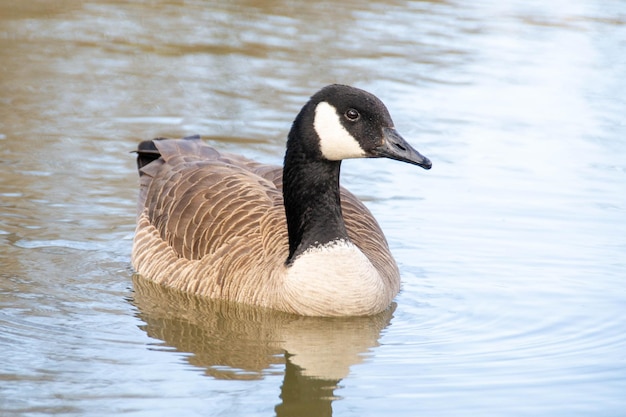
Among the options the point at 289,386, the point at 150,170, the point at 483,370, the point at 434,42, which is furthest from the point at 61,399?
the point at 434,42

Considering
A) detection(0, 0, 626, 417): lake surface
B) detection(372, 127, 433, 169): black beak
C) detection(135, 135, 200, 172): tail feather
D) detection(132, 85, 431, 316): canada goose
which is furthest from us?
detection(135, 135, 200, 172): tail feather

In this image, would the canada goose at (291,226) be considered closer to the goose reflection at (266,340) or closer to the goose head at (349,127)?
the goose head at (349,127)

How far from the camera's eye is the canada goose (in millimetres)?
8719

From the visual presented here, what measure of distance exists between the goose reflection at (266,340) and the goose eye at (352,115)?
1.57 metres

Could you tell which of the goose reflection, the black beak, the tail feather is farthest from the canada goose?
the tail feather

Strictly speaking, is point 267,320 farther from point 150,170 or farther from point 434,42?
point 434,42

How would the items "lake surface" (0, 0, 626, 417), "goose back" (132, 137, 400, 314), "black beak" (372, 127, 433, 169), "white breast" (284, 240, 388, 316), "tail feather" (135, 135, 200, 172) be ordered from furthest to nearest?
"tail feather" (135, 135, 200, 172) < "goose back" (132, 137, 400, 314) < "white breast" (284, 240, 388, 316) < "black beak" (372, 127, 433, 169) < "lake surface" (0, 0, 626, 417)

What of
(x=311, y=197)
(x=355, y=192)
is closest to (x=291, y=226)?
(x=311, y=197)

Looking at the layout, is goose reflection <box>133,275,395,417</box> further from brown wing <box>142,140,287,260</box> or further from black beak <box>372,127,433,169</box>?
black beak <box>372,127,433,169</box>

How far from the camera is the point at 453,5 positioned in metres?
21.5

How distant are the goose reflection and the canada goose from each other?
108 millimetres

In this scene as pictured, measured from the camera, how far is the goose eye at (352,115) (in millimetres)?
8672

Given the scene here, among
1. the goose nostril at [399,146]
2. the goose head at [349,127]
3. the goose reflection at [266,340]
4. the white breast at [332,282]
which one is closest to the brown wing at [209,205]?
the goose reflection at [266,340]

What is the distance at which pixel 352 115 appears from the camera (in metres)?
8.69
